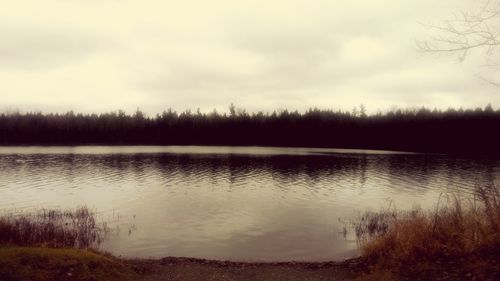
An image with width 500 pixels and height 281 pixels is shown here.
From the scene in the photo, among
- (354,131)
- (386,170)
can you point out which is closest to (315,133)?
(354,131)

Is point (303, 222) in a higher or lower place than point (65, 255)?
lower

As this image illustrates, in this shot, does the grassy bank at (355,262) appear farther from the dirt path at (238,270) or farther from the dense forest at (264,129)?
the dense forest at (264,129)

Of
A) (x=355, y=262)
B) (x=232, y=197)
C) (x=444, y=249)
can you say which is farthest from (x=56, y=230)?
(x=444, y=249)

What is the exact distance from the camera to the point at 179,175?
59.8 m

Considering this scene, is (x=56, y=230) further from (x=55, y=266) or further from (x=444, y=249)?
(x=444, y=249)

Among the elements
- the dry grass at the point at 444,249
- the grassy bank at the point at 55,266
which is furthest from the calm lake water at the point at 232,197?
the grassy bank at the point at 55,266

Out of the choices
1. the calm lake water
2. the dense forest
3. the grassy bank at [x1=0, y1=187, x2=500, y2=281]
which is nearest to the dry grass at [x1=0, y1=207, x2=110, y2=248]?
the grassy bank at [x1=0, y1=187, x2=500, y2=281]

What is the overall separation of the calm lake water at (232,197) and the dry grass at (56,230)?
4.77 feet

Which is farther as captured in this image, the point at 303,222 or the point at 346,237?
the point at 303,222

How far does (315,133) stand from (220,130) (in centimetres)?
3891

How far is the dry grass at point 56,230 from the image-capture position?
70.4 ft

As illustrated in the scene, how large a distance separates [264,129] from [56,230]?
14272 cm

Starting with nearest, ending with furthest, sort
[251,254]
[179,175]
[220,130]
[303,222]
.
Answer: [251,254], [303,222], [179,175], [220,130]

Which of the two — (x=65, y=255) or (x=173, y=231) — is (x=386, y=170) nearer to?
(x=173, y=231)
